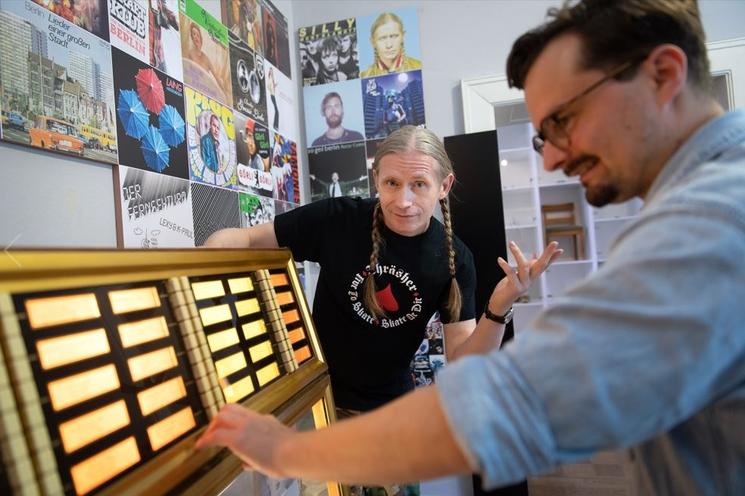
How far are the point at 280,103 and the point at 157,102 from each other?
1.17 meters

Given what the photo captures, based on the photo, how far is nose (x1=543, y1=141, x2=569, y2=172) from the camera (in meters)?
0.73

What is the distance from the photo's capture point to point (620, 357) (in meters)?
0.47

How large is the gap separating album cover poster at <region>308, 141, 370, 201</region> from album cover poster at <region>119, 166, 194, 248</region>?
4.26ft

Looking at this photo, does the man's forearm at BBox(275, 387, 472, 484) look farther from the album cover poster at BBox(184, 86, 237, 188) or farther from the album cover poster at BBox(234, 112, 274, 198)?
the album cover poster at BBox(234, 112, 274, 198)

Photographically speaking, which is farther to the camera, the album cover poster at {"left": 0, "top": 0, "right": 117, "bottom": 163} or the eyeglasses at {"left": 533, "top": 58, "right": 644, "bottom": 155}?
the album cover poster at {"left": 0, "top": 0, "right": 117, "bottom": 163}

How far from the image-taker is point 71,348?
1.96ft

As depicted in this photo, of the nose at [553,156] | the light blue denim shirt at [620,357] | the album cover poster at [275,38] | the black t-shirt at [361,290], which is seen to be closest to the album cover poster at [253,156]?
the album cover poster at [275,38]

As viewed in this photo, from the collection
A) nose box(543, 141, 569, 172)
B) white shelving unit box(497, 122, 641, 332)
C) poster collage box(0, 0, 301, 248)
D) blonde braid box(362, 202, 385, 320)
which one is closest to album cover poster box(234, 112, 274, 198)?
poster collage box(0, 0, 301, 248)

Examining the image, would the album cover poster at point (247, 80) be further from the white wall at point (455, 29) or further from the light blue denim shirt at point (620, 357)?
the light blue denim shirt at point (620, 357)

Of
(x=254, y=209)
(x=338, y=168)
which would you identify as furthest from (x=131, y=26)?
(x=338, y=168)

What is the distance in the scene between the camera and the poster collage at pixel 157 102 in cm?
115

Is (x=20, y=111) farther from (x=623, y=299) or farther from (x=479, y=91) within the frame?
(x=479, y=91)

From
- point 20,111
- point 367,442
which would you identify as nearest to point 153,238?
point 20,111

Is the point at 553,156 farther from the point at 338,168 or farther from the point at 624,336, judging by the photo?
the point at 338,168
